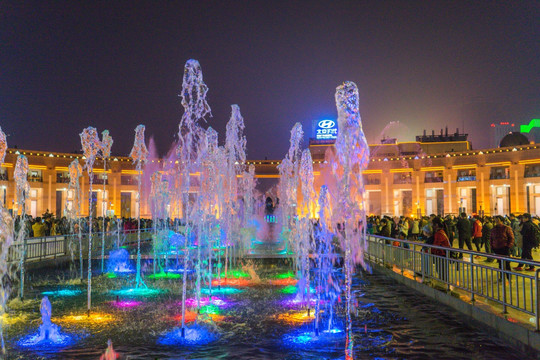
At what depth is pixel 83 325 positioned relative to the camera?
29.3 ft

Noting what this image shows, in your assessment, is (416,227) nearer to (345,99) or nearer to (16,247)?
(345,99)

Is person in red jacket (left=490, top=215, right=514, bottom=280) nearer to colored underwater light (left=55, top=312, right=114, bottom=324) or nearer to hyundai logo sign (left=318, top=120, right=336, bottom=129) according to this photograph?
colored underwater light (left=55, top=312, right=114, bottom=324)

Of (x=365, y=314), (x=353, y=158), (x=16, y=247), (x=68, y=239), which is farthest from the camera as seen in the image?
(x=68, y=239)

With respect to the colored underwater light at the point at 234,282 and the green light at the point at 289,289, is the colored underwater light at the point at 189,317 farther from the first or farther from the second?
the colored underwater light at the point at 234,282

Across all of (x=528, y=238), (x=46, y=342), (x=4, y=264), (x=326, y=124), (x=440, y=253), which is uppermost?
(x=326, y=124)

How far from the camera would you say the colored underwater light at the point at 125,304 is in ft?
35.3

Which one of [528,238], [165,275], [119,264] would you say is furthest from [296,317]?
[119,264]

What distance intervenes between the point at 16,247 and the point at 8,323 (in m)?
7.25

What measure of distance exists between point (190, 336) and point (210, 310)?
2.30 metres

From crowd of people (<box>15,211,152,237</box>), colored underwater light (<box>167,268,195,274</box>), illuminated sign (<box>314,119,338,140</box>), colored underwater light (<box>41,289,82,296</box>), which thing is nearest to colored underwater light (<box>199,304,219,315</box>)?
colored underwater light (<box>41,289,82,296</box>)

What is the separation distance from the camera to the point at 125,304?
11016 mm

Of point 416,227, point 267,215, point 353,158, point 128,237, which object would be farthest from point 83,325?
point 267,215

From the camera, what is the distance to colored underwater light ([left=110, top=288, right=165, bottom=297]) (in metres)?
12.5

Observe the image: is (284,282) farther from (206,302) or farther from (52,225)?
(52,225)
